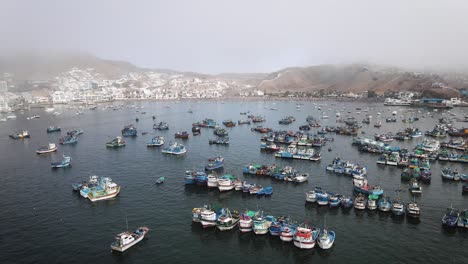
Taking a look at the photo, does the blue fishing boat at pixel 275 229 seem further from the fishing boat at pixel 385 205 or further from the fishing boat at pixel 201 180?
the fishing boat at pixel 201 180

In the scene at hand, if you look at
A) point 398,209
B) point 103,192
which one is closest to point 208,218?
point 103,192

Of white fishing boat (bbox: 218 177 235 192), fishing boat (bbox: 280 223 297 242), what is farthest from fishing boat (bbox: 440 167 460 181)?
white fishing boat (bbox: 218 177 235 192)

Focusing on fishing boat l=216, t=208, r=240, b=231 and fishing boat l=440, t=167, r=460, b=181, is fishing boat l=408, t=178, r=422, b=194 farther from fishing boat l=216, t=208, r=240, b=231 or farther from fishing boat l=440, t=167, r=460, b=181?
fishing boat l=216, t=208, r=240, b=231

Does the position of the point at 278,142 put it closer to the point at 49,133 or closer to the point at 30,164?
the point at 30,164

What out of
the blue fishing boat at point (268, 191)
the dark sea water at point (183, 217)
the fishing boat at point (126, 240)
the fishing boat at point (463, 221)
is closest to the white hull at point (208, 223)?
the dark sea water at point (183, 217)

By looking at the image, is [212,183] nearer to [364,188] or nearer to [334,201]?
[334,201]
